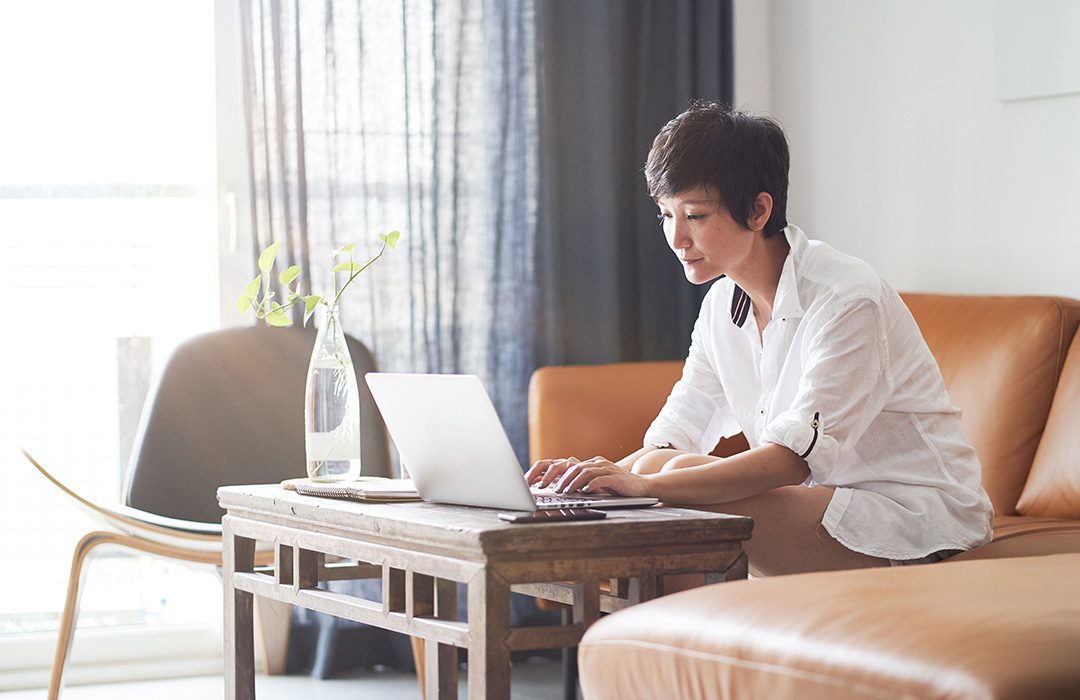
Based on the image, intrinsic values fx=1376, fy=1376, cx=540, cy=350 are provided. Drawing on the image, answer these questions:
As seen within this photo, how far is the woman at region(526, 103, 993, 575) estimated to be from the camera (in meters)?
1.83

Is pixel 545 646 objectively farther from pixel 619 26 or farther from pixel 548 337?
pixel 619 26

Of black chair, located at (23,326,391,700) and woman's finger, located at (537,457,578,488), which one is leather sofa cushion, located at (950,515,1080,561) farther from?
black chair, located at (23,326,391,700)

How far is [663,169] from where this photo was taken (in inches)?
79.2

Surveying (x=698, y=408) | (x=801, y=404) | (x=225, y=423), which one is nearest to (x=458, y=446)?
(x=801, y=404)

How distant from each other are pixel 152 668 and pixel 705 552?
2.11 m

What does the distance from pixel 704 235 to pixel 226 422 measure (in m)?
1.40

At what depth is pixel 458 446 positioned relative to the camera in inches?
65.2

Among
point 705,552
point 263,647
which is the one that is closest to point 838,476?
point 705,552

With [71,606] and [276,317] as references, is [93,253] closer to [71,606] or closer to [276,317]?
[71,606]

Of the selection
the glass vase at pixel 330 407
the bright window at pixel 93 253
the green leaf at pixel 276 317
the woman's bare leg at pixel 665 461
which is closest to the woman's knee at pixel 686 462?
the woman's bare leg at pixel 665 461

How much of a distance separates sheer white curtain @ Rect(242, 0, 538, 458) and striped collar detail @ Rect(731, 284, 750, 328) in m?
1.27

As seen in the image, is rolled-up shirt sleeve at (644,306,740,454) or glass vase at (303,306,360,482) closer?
glass vase at (303,306,360,482)

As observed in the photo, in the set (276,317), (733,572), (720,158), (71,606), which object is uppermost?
(720,158)

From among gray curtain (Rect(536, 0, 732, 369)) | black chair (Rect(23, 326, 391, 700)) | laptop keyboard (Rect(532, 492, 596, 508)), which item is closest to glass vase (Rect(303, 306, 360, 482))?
laptop keyboard (Rect(532, 492, 596, 508))
